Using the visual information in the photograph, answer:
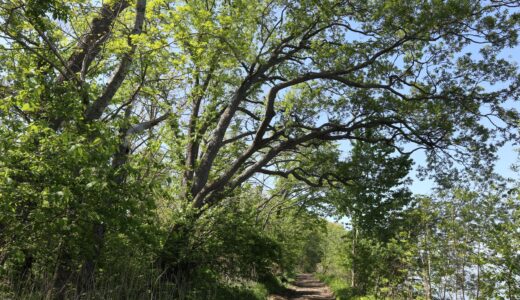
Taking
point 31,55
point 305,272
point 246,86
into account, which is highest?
point 246,86

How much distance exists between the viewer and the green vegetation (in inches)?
177

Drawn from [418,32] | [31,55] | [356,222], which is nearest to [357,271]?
[356,222]

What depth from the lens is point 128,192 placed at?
4727mm

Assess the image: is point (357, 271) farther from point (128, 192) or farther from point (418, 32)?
point (128, 192)

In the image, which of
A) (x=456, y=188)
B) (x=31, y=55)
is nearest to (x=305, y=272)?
(x=456, y=188)

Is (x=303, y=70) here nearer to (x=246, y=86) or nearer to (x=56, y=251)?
(x=246, y=86)

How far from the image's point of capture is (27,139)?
3.96 m

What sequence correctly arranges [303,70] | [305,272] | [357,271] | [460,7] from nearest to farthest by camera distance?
[460,7] → [303,70] → [357,271] → [305,272]

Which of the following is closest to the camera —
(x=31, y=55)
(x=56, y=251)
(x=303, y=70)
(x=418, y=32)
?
(x=56, y=251)

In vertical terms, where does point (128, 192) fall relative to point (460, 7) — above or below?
below

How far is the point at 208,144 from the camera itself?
435 inches

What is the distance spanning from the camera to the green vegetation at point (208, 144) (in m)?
4.49

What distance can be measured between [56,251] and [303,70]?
29.0 ft

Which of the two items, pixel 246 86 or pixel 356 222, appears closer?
pixel 246 86
